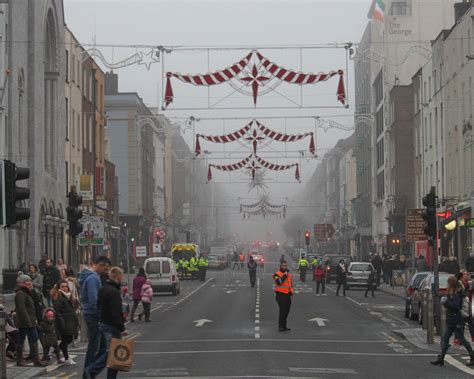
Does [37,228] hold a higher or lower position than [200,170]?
lower

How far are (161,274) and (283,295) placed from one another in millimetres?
22074

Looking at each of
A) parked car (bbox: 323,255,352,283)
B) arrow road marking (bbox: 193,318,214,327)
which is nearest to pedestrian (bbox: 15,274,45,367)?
arrow road marking (bbox: 193,318,214,327)

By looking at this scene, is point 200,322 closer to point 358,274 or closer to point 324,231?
point 358,274

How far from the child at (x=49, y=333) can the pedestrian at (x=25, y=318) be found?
0.47 metres

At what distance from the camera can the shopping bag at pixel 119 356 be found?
1458 centimetres

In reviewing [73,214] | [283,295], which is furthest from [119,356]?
[283,295]

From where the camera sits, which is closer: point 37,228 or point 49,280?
point 49,280

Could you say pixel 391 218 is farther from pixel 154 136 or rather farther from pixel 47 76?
pixel 154 136

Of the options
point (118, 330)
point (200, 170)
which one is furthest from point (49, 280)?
point (200, 170)

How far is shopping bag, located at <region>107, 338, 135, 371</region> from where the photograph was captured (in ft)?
47.8

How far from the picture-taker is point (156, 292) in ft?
168

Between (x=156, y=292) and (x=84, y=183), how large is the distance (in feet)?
25.6

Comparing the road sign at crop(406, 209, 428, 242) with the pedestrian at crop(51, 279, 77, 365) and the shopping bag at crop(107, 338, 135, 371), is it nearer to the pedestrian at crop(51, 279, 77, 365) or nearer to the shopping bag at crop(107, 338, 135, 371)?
the pedestrian at crop(51, 279, 77, 365)

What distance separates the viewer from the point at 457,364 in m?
20.1
